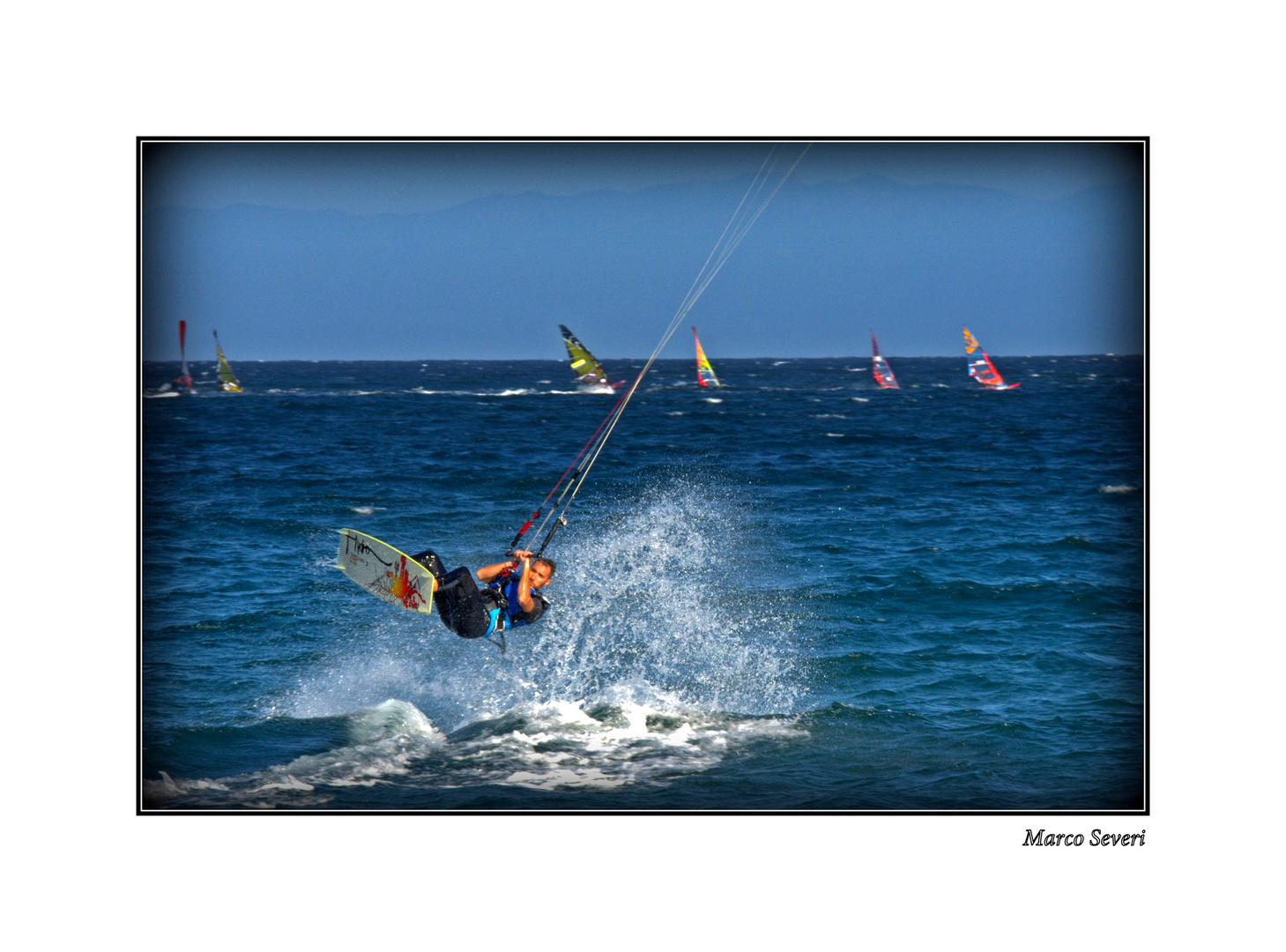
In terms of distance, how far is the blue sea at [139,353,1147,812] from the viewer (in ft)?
39.6

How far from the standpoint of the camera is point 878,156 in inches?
447

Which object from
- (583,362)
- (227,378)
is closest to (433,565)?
(227,378)

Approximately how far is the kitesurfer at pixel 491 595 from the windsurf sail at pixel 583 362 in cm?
2774

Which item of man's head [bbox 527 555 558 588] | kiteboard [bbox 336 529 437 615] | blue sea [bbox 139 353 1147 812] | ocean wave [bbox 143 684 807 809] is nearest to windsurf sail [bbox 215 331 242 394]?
blue sea [bbox 139 353 1147 812]

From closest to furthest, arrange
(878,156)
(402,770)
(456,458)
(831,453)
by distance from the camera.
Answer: (878,156) < (402,770) < (456,458) < (831,453)

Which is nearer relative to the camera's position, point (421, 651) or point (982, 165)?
point (982, 165)

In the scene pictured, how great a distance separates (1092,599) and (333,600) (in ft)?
44.7

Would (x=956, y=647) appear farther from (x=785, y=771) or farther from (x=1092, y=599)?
(x=785, y=771)

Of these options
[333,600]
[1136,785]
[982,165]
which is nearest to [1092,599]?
[1136,785]

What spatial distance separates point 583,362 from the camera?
143 ft

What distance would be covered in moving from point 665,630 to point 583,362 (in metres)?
28.7

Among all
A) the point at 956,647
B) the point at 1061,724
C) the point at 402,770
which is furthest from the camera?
the point at 956,647

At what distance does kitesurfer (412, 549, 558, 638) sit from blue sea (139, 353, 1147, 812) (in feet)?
7.47

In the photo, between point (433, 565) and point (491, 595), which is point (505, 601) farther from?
point (433, 565)
